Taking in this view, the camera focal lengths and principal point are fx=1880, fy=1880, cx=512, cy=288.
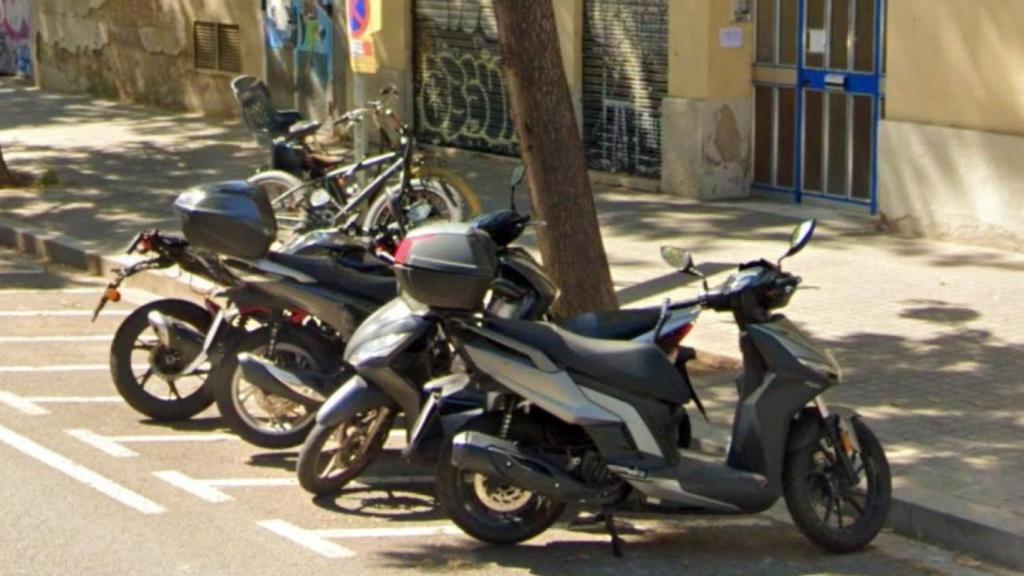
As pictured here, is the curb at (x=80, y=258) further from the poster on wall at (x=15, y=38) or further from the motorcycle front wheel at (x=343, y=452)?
the poster on wall at (x=15, y=38)


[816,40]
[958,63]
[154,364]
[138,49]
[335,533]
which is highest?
[816,40]

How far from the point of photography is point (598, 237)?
10047 millimetres

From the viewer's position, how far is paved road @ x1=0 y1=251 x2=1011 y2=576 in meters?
7.30

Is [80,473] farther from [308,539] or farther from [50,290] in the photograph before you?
[50,290]

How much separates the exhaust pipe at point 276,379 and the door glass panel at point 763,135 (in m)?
7.48

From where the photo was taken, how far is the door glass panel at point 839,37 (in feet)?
47.5

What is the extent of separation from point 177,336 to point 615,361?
2.82 metres

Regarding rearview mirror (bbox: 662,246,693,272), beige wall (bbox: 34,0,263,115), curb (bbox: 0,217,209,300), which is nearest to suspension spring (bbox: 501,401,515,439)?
rearview mirror (bbox: 662,246,693,272)

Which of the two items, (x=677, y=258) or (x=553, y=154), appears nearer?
(x=677, y=258)

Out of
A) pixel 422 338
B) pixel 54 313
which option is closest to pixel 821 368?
pixel 422 338

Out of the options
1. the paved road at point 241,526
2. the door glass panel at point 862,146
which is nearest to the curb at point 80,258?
the paved road at point 241,526

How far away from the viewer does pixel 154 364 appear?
9.33 m

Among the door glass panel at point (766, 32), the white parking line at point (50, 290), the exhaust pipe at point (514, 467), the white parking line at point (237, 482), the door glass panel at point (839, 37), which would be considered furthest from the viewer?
the door glass panel at point (766, 32)

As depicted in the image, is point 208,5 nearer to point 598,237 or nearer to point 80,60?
point 80,60
